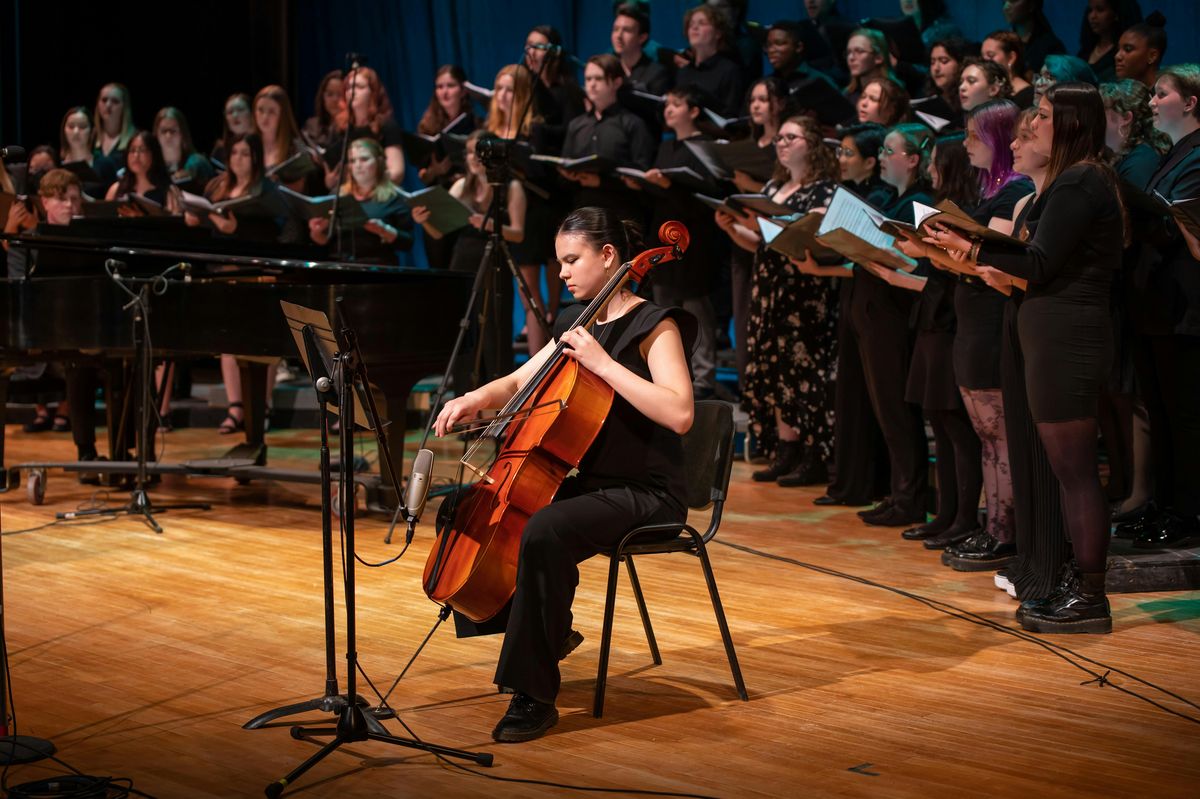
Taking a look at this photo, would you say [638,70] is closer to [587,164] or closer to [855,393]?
[587,164]

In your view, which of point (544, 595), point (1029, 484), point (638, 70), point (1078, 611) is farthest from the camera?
point (638, 70)

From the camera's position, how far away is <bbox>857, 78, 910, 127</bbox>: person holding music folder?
5.98 m

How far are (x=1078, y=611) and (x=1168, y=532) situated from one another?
1.04 meters

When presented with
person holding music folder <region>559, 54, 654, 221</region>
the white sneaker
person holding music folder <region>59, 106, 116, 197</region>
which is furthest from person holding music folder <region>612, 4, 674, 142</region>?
the white sneaker

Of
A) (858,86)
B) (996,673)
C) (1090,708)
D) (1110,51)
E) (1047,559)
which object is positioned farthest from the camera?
(858,86)

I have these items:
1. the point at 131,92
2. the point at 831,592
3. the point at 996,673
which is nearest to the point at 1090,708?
the point at 996,673

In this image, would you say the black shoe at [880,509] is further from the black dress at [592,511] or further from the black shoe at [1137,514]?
the black dress at [592,511]

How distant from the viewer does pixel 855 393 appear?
5.84 m

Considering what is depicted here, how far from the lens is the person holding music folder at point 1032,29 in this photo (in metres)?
6.71

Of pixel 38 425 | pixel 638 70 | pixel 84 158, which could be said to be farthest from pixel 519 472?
pixel 84 158

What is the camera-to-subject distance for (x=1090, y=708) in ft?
10.8

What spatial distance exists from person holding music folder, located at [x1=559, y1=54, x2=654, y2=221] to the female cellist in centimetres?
388

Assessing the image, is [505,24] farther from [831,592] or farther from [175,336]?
[831,592]

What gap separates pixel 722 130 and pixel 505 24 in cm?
359
